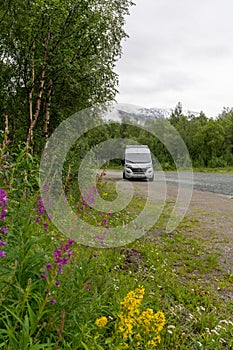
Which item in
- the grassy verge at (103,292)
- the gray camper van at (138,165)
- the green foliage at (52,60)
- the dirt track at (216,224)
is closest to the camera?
the grassy verge at (103,292)

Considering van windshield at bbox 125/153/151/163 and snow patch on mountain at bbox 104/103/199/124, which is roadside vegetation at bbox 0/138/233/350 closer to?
snow patch on mountain at bbox 104/103/199/124

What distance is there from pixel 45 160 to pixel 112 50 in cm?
571

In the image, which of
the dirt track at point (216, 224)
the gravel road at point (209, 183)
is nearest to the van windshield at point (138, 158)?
the gravel road at point (209, 183)

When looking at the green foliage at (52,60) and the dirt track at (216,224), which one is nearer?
the dirt track at (216,224)

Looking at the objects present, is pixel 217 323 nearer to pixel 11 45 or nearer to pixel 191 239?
pixel 191 239

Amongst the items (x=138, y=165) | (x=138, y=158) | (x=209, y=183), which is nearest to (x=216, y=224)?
(x=209, y=183)

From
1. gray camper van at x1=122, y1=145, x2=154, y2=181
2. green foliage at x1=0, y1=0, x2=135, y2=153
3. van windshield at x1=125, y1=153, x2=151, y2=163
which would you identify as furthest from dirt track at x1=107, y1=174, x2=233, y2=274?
van windshield at x1=125, y1=153, x2=151, y2=163

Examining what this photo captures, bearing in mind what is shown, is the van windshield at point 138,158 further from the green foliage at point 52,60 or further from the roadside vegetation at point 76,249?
the green foliage at point 52,60

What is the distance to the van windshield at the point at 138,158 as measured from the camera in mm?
19797

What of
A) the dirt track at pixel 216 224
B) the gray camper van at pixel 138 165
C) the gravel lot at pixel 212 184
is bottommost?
the dirt track at pixel 216 224

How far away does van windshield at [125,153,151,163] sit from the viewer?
19.8 metres

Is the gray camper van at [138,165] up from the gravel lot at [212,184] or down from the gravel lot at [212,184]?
up

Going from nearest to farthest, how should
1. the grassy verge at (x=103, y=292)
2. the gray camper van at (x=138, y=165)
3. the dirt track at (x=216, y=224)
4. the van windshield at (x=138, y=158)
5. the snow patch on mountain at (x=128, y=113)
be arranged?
the grassy verge at (x=103, y=292)
the dirt track at (x=216, y=224)
the snow patch on mountain at (x=128, y=113)
the gray camper van at (x=138, y=165)
the van windshield at (x=138, y=158)

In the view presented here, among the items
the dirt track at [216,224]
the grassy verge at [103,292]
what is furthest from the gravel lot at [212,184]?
the grassy verge at [103,292]
